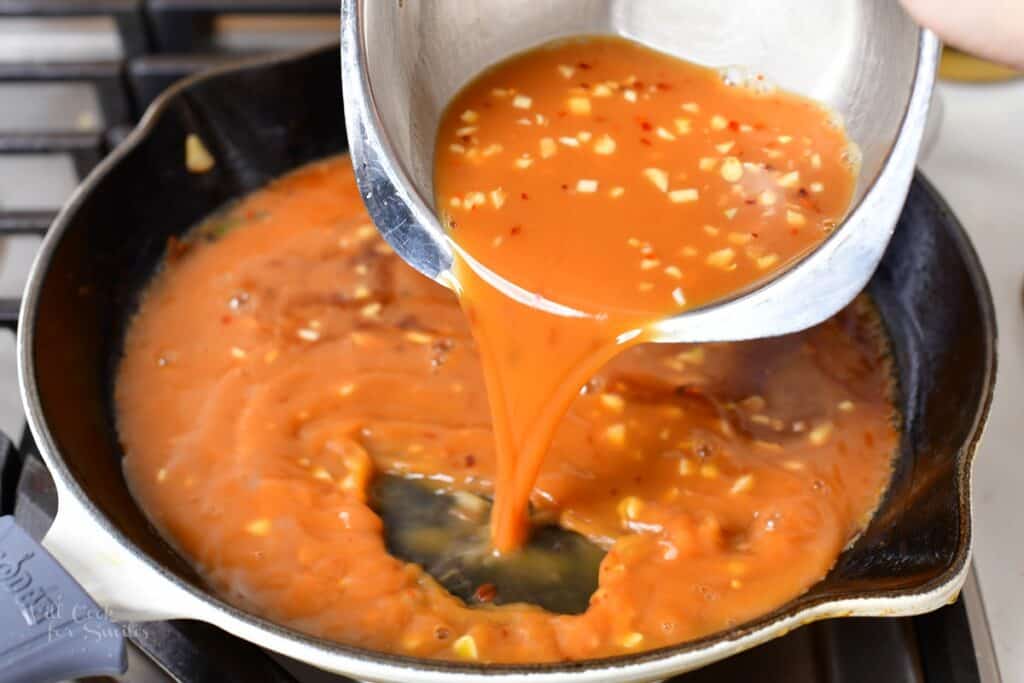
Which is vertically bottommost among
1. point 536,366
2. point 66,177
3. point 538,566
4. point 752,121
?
point 538,566

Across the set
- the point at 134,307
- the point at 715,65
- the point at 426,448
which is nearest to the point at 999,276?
the point at 715,65

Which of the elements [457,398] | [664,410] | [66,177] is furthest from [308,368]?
[66,177]

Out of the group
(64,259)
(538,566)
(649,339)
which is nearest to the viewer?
(649,339)

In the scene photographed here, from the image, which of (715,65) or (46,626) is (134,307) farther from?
(715,65)

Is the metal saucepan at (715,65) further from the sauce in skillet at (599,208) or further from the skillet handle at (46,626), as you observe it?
the skillet handle at (46,626)

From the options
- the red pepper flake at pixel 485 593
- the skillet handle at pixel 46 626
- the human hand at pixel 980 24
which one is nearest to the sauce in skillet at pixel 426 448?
the red pepper flake at pixel 485 593

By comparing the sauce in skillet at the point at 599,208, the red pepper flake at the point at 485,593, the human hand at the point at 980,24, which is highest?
the human hand at the point at 980,24

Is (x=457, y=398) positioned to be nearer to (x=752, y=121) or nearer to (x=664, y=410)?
(x=664, y=410)
